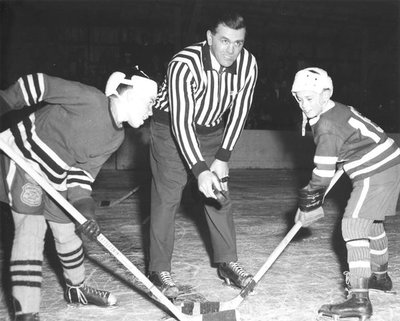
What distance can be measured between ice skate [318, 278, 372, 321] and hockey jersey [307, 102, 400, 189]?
503 mm

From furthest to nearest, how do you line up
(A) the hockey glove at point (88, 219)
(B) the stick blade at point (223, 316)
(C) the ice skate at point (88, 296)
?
(C) the ice skate at point (88, 296), (B) the stick blade at point (223, 316), (A) the hockey glove at point (88, 219)

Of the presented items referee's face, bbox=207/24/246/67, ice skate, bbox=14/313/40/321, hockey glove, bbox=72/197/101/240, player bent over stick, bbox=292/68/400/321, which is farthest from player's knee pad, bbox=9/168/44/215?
player bent over stick, bbox=292/68/400/321

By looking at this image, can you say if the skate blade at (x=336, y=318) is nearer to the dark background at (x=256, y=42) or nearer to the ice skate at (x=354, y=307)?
the ice skate at (x=354, y=307)

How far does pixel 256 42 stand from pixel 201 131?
9.63 meters

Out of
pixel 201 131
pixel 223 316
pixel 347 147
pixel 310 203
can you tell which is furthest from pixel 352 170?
pixel 223 316

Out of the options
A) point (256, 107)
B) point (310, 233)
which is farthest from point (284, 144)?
point (310, 233)

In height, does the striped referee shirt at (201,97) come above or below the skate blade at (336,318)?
above

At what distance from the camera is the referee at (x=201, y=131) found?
122 inches

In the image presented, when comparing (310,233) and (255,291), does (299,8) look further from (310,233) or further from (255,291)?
(255,291)

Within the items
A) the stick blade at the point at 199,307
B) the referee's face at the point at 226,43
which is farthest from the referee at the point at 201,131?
the stick blade at the point at 199,307

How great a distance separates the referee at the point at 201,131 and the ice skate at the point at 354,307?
51 centimetres

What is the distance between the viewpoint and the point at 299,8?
11.8 m

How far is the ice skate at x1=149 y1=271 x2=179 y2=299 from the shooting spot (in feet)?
10.3

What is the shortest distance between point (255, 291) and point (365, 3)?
31.6 feet
